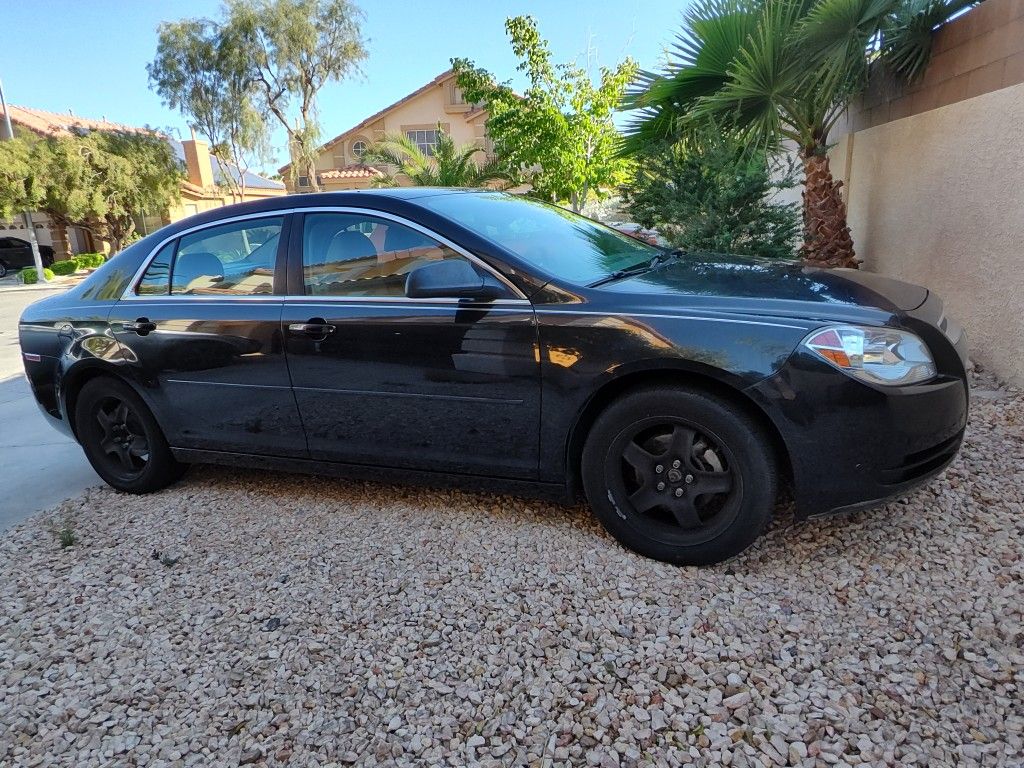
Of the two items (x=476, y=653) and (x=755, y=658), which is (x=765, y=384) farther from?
(x=476, y=653)

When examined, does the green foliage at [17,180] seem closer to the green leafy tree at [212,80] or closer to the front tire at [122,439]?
the green leafy tree at [212,80]

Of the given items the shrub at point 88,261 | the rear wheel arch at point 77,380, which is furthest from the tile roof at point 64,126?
the rear wheel arch at point 77,380

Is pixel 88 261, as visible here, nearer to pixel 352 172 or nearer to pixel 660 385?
pixel 352 172

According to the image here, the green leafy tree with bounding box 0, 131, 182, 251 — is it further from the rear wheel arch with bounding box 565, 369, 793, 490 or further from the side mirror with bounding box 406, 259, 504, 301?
the rear wheel arch with bounding box 565, 369, 793, 490

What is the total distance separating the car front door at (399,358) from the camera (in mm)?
2863

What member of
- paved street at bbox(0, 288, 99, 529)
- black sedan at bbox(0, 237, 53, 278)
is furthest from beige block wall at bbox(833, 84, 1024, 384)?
black sedan at bbox(0, 237, 53, 278)

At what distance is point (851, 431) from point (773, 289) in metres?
0.67

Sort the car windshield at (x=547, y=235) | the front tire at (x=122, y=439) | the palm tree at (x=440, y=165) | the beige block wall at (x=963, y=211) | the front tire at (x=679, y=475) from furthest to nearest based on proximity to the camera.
→ the palm tree at (x=440, y=165) < the beige block wall at (x=963, y=211) < the front tire at (x=122, y=439) < the car windshield at (x=547, y=235) < the front tire at (x=679, y=475)

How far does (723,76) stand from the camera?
5957 mm

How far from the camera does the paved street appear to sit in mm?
4113

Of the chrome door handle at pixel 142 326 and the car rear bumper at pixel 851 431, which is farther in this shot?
the chrome door handle at pixel 142 326

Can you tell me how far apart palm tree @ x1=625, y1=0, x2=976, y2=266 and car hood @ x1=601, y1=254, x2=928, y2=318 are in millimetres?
2884

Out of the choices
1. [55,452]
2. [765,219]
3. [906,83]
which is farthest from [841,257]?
[55,452]

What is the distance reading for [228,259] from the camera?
3582mm
